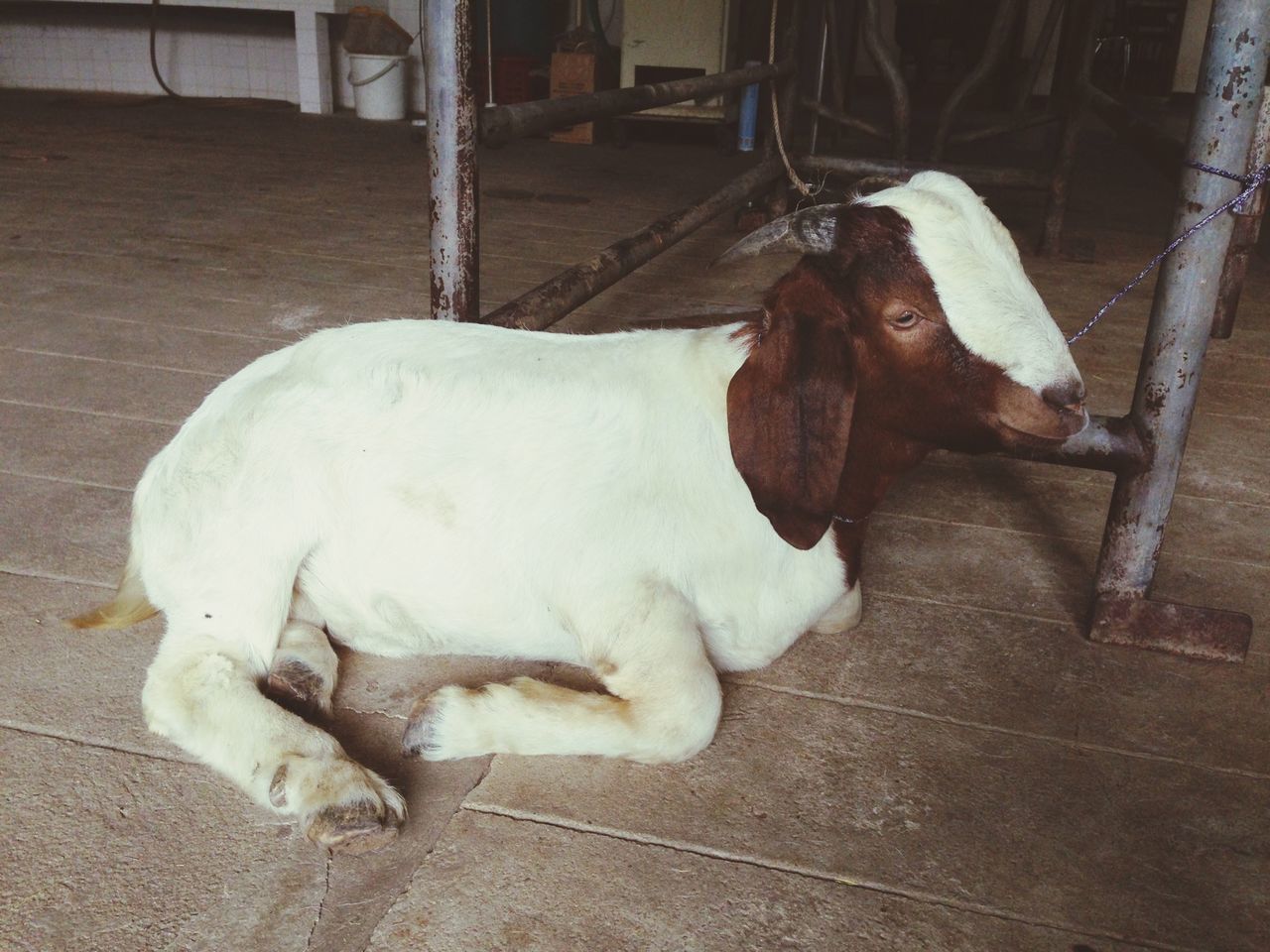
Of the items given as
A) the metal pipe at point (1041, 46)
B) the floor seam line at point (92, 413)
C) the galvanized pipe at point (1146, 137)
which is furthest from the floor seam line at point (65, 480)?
the metal pipe at point (1041, 46)

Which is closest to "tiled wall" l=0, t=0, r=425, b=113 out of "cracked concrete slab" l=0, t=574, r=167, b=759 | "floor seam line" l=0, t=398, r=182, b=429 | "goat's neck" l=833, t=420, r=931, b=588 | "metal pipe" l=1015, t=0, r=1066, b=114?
"metal pipe" l=1015, t=0, r=1066, b=114

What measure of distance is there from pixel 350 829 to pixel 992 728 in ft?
2.85

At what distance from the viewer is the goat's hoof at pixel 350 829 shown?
1255 mm

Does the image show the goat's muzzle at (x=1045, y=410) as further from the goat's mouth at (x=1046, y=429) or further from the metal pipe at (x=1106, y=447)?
the metal pipe at (x=1106, y=447)

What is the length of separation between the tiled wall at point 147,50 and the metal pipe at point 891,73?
230 inches

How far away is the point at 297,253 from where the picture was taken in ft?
13.6

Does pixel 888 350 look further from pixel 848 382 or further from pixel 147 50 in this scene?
pixel 147 50

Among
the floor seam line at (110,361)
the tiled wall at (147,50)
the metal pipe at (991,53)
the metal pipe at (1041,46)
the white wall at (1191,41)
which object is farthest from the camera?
the white wall at (1191,41)

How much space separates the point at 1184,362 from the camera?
1.71m

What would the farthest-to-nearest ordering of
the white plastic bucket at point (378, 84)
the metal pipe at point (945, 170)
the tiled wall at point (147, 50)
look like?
the tiled wall at point (147, 50), the white plastic bucket at point (378, 84), the metal pipe at point (945, 170)

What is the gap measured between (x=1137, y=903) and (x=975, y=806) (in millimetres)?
211

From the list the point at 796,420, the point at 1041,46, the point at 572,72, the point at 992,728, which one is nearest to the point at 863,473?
the point at 796,420

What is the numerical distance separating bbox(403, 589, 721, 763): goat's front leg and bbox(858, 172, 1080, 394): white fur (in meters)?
0.52

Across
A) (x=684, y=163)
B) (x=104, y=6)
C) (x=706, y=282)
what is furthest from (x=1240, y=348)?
(x=104, y=6)
